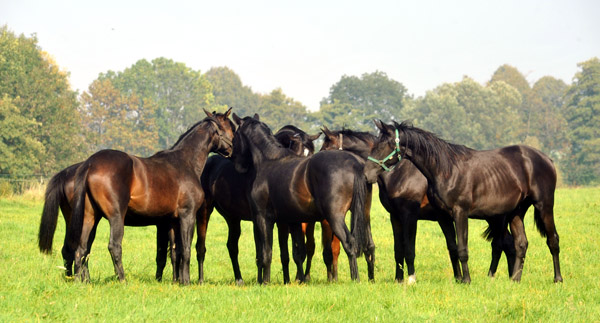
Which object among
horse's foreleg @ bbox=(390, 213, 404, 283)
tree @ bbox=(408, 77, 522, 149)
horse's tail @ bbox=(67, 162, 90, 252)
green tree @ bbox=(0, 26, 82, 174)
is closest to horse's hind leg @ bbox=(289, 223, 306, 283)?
horse's foreleg @ bbox=(390, 213, 404, 283)

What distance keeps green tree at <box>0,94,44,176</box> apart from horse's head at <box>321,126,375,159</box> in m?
39.7

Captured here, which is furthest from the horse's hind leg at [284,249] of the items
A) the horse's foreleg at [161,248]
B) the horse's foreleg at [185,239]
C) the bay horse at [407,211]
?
the horse's foreleg at [161,248]

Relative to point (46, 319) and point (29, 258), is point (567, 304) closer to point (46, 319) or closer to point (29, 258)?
point (46, 319)

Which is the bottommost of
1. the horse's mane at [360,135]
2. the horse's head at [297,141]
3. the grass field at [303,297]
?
the grass field at [303,297]

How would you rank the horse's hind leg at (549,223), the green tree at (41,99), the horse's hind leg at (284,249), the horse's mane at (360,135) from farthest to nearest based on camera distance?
the green tree at (41,99)
the horse's mane at (360,135)
the horse's hind leg at (549,223)
the horse's hind leg at (284,249)

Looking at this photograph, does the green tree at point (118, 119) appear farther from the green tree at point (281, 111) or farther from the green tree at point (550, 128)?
the green tree at point (550, 128)

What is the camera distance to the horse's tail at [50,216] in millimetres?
9359

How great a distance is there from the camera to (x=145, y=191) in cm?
936

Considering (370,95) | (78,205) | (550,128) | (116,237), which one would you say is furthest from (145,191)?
(370,95)

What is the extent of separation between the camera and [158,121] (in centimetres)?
8825

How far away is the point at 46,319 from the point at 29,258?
6.59m

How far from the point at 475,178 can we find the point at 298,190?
284 centimetres

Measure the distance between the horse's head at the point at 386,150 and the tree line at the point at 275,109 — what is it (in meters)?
43.6

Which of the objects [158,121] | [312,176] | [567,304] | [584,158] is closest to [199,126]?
[312,176]
